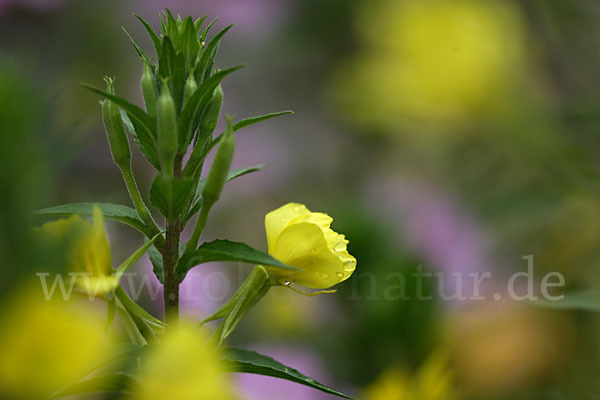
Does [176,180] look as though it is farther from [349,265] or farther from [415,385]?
[415,385]

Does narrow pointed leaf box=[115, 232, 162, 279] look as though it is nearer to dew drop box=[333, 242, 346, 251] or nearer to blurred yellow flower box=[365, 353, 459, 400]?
dew drop box=[333, 242, 346, 251]

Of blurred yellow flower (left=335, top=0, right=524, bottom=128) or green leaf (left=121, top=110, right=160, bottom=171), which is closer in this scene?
green leaf (left=121, top=110, right=160, bottom=171)

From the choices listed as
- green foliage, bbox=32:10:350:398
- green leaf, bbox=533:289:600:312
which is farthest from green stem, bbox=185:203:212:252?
green leaf, bbox=533:289:600:312

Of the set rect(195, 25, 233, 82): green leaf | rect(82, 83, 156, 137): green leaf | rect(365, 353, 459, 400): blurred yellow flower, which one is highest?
rect(195, 25, 233, 82): green leaf

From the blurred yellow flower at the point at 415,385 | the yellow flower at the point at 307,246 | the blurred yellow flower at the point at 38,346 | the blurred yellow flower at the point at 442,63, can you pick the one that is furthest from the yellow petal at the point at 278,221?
the blurred yellow flower at the point at 442,63

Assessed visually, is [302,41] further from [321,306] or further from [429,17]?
[321,306]

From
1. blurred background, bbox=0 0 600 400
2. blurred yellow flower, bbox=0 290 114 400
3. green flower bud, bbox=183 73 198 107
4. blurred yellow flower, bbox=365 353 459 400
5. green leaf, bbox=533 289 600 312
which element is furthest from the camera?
blurred background, bbox=0 0 600 400
